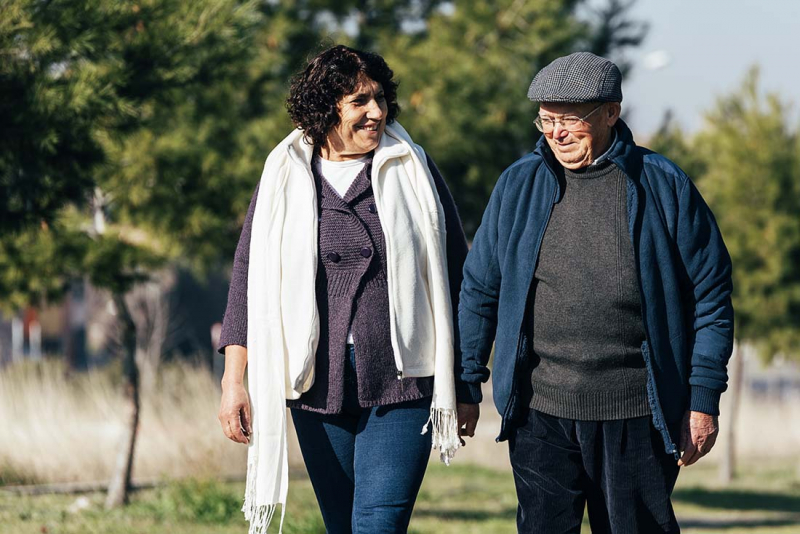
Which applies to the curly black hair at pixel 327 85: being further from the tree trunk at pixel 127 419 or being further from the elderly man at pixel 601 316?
the tree trunk at pixel 127 419

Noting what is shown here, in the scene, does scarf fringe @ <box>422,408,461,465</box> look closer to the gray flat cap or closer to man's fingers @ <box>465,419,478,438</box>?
man's fingers @ <box>465,419,478,438</box>

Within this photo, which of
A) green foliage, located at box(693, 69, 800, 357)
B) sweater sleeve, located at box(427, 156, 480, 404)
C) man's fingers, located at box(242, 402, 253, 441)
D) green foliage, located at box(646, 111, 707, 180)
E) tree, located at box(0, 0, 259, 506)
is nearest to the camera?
man's fingers, located at box(242, 402, 253, 441)

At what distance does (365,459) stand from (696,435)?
0.95 metres

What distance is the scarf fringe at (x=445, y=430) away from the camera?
348 cm

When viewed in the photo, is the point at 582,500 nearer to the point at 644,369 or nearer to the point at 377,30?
the point at 644,369

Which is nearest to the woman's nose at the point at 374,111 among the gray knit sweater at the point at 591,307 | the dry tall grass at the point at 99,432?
the gray knit sweater at the point at 591,307

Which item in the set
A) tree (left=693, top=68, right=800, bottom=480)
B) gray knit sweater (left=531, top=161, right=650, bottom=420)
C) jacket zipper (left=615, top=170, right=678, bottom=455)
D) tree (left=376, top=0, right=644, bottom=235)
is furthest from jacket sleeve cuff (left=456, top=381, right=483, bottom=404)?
tree (left=693, top=68, right=800, bottom=480)

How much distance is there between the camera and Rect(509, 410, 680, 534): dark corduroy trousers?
3242mm

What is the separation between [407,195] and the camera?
3.57 meters

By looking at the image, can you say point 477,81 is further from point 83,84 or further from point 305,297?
point 305,297

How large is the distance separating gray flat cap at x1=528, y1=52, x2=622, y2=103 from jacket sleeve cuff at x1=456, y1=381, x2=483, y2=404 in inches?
35.0

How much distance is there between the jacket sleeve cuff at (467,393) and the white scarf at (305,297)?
71mm

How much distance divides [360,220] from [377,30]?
7686 millimetres

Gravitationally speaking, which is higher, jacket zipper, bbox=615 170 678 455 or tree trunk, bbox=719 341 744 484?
jacket zipper, bbox=615 170 678 455
